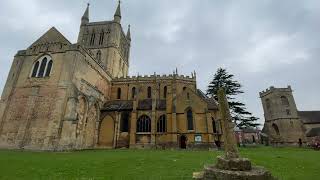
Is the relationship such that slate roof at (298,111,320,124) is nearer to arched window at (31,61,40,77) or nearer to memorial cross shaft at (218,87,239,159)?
memorial cross shaft at (218,87,239,159)

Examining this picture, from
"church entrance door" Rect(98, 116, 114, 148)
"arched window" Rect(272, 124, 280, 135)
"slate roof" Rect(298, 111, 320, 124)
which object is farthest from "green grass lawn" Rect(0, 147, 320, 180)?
"slate roof" Rect(298, 111, 320, 124)

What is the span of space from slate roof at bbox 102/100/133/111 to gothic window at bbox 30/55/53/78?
1053cm

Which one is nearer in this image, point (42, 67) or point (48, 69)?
point (48, 69)

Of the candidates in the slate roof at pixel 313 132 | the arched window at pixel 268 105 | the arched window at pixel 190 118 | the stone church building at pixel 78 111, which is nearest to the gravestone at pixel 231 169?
the stone church building at pixel 78 111

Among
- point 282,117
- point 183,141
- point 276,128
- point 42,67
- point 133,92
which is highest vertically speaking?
point 42,67

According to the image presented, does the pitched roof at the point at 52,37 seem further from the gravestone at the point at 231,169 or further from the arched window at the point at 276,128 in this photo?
the arched window at the point at 276,128

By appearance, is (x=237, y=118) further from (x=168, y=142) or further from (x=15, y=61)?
(x=15, y=61)

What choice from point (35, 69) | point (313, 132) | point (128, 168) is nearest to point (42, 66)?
point (35, 69)

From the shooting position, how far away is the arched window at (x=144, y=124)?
3354cm

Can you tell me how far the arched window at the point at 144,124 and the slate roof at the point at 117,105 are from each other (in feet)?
9.51

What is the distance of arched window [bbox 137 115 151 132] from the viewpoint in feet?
110

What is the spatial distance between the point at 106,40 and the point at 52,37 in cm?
1714

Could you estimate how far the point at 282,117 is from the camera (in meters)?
53.0

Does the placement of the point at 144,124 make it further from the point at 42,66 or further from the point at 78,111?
the point at 42,66
